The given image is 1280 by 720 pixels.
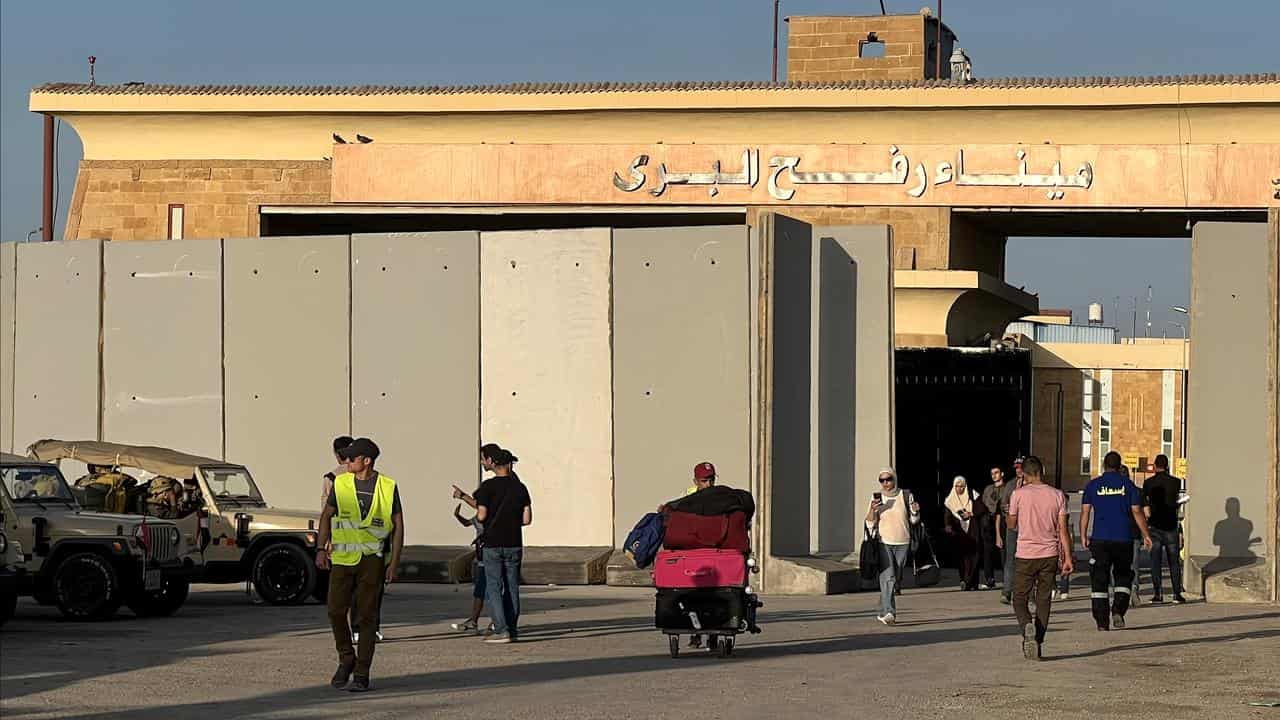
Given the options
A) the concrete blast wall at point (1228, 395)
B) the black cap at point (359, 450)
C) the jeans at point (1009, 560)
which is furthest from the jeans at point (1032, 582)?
the concrete blast wall at point (1228, 395)

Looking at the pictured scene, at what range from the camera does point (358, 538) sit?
1287 centimetres

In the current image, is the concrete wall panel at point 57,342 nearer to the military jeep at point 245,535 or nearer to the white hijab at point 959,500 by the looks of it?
the military jeep at point 245,535

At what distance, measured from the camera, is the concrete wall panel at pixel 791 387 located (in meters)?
23.6

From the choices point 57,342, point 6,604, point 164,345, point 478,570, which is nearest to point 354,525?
point 478,570

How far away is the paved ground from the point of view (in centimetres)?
1197

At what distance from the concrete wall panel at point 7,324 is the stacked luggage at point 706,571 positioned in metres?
15.6

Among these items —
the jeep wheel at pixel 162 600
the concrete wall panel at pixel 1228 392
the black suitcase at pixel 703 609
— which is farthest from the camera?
the concrete wall panel at pixel 1228 392

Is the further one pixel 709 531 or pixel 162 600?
pixel 162 600

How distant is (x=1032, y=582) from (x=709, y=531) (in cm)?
276

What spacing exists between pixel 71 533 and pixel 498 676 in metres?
6.57

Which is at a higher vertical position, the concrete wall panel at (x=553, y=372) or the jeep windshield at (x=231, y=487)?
the concrete wall panel at (x=553, y=372)

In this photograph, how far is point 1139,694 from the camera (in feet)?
43.1

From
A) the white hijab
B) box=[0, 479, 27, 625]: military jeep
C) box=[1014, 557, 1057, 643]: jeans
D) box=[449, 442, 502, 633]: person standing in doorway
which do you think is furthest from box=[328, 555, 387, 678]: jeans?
the white hijab

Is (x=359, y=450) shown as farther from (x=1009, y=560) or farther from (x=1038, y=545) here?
(x=1009, y=560)
